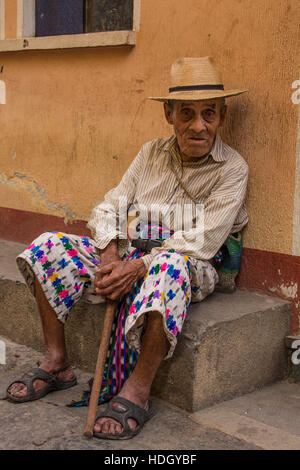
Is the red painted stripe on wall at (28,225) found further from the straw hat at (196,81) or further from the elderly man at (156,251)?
the straw hat at (196,81)

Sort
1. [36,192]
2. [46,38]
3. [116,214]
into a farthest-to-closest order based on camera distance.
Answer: [36,192] → [46,38] → [116,214]

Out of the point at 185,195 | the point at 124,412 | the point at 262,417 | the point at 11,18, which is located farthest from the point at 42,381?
the point at 11,18

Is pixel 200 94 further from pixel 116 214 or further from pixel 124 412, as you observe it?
pixel 124 412

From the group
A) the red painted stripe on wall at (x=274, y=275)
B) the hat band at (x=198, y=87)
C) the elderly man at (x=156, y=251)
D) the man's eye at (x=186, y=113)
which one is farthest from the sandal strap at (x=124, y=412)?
the hat band at (x=198, y=87)

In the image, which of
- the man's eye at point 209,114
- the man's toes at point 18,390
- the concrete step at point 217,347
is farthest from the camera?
the man's eye at point 209,114

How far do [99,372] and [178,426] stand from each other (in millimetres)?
404

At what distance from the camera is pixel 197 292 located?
9.39 ft

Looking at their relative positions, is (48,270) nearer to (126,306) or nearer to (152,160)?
(126,306)

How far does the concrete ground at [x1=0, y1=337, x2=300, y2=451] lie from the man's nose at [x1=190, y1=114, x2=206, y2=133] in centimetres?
128

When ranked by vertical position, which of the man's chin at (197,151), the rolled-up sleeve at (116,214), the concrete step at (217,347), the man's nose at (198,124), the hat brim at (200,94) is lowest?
the concrete step at (217,347)

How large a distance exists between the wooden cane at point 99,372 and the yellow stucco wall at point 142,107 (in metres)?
→ 0.87

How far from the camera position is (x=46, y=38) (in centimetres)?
418

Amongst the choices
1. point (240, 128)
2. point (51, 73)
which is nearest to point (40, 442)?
point (240, 128)

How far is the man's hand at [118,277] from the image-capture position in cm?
274
